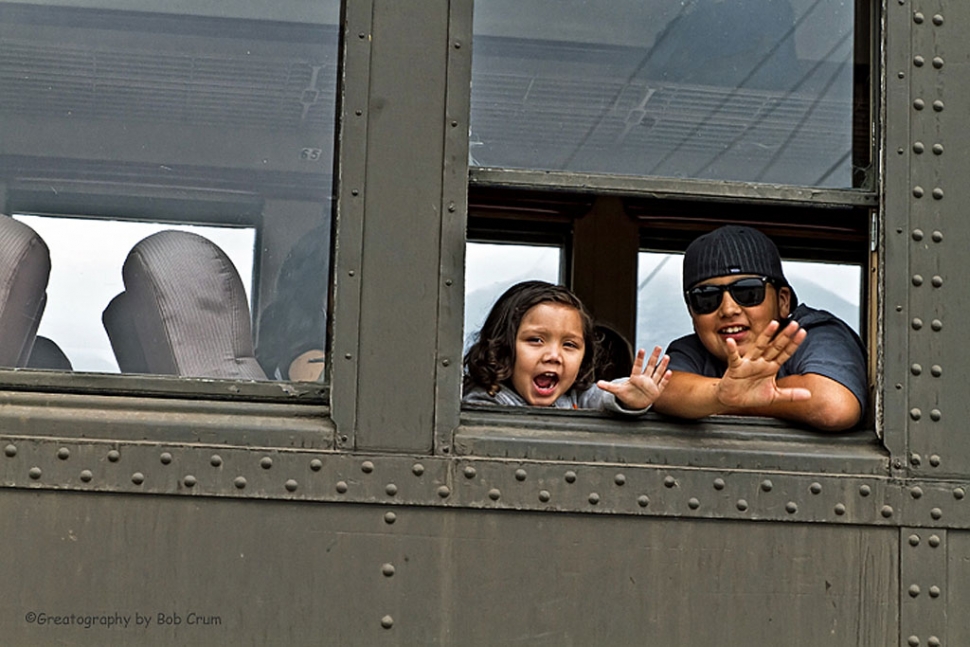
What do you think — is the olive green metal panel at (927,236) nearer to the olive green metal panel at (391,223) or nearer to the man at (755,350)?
the man at (755,350)

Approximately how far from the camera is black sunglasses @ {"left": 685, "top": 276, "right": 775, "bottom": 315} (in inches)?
123

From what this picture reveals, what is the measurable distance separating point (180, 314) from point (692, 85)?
3.85ft

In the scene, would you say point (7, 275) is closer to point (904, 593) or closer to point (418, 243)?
point (418, 243)

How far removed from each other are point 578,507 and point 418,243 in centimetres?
60

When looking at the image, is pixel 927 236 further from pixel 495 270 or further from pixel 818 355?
pixel 495 270

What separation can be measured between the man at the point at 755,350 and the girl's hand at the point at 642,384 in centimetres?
9

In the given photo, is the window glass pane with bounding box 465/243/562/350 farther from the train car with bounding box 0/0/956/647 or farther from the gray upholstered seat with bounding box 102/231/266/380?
the gray upholstered seat with bounding box 102/231/266/380

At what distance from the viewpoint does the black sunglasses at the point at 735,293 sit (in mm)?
3117

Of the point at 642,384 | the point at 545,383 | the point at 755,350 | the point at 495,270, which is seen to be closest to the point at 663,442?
the point at 642,384

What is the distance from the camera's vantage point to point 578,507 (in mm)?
2773

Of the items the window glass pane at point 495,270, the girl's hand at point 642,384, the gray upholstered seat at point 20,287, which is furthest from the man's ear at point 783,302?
the gray upholstered seat at point 20,287

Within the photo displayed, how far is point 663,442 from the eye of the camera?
2.85 meters

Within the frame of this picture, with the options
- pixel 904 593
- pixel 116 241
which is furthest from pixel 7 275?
pixel 904 593

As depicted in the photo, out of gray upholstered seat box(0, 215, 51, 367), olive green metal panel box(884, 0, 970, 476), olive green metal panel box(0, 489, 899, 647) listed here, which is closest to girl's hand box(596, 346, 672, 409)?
olive green metal panel box(0, 489, 899, 647)
